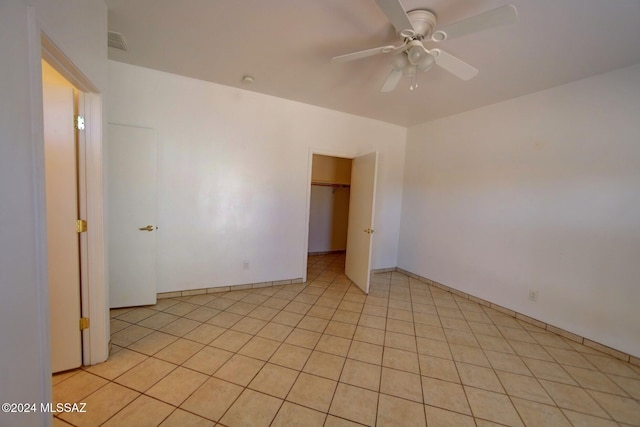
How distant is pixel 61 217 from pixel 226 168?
165cm

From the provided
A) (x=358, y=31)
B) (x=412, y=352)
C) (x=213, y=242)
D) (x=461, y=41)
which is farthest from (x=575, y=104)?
(x=213, y=242)

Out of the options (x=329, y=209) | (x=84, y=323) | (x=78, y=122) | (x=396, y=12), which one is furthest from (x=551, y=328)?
(x=78, y=122)

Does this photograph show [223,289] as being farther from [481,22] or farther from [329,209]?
[481,22]

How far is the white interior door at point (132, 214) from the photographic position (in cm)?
243

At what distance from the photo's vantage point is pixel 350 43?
1.98 m

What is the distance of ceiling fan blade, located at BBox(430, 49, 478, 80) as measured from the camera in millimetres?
1622

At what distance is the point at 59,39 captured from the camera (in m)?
1.17

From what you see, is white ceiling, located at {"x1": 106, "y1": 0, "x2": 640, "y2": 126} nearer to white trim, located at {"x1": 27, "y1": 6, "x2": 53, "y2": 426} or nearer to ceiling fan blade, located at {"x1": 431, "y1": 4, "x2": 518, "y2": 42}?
ceiling fan blade, located at {"x1": 431, "y1": 4, "x2": 518, "y2": 42}

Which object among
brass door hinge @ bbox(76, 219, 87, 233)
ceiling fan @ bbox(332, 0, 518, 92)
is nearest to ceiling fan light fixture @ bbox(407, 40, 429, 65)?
ceiling fan @ bbox(332, 0, 518, 92)

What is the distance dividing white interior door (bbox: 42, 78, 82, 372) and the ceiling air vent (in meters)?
0.81

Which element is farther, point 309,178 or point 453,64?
point 309,178

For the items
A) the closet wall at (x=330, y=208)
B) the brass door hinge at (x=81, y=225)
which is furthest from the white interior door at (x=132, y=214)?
the closet wall at (x=330, y=208)

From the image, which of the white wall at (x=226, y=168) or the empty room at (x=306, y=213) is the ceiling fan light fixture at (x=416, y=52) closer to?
the empty room at (x=306, y=213)

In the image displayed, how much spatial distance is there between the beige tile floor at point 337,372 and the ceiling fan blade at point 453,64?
2361mm
